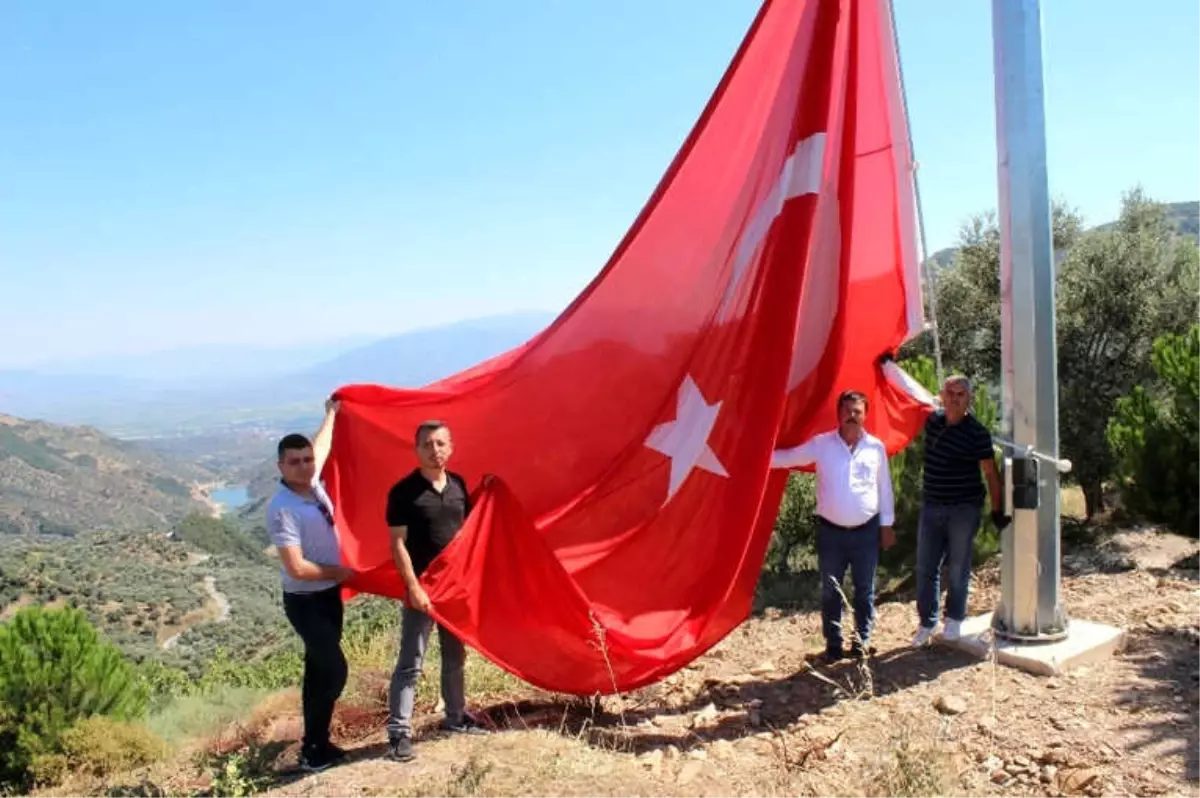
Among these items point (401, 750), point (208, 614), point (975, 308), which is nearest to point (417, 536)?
point (401, 750)

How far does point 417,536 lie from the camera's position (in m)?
5.07

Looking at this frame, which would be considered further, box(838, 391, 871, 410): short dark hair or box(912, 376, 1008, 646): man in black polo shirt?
box(912, 376, 1008, 646): man in black polo shirt

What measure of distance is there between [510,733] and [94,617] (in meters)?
47.0

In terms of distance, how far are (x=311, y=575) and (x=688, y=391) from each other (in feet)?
9.11

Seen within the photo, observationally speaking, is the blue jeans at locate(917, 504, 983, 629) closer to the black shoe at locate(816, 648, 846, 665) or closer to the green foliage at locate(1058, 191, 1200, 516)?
the black shoe at locate(816, 648, 846, 665)

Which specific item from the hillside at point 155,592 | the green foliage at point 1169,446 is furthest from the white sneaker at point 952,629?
the hillside at point 155,592

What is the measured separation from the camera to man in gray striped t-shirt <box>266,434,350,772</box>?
4.90m

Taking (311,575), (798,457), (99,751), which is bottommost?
(99,751)

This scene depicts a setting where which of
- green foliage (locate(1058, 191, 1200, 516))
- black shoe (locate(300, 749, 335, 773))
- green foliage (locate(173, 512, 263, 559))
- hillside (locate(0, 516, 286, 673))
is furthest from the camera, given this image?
green foliage (locate(173, 512, 263, 559))

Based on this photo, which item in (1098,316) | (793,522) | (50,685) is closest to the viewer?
(50,685)

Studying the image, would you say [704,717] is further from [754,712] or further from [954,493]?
[954,493]

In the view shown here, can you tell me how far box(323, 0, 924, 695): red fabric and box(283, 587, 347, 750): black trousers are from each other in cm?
58

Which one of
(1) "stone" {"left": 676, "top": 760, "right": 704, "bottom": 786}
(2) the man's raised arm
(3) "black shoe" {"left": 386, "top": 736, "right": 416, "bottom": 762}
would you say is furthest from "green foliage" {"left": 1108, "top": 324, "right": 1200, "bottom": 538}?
(3) "black shoe" {"left": 386, "top": 736, "right": 416, "bottom": 762}

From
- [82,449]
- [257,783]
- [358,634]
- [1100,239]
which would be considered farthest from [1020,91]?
[82,449]
